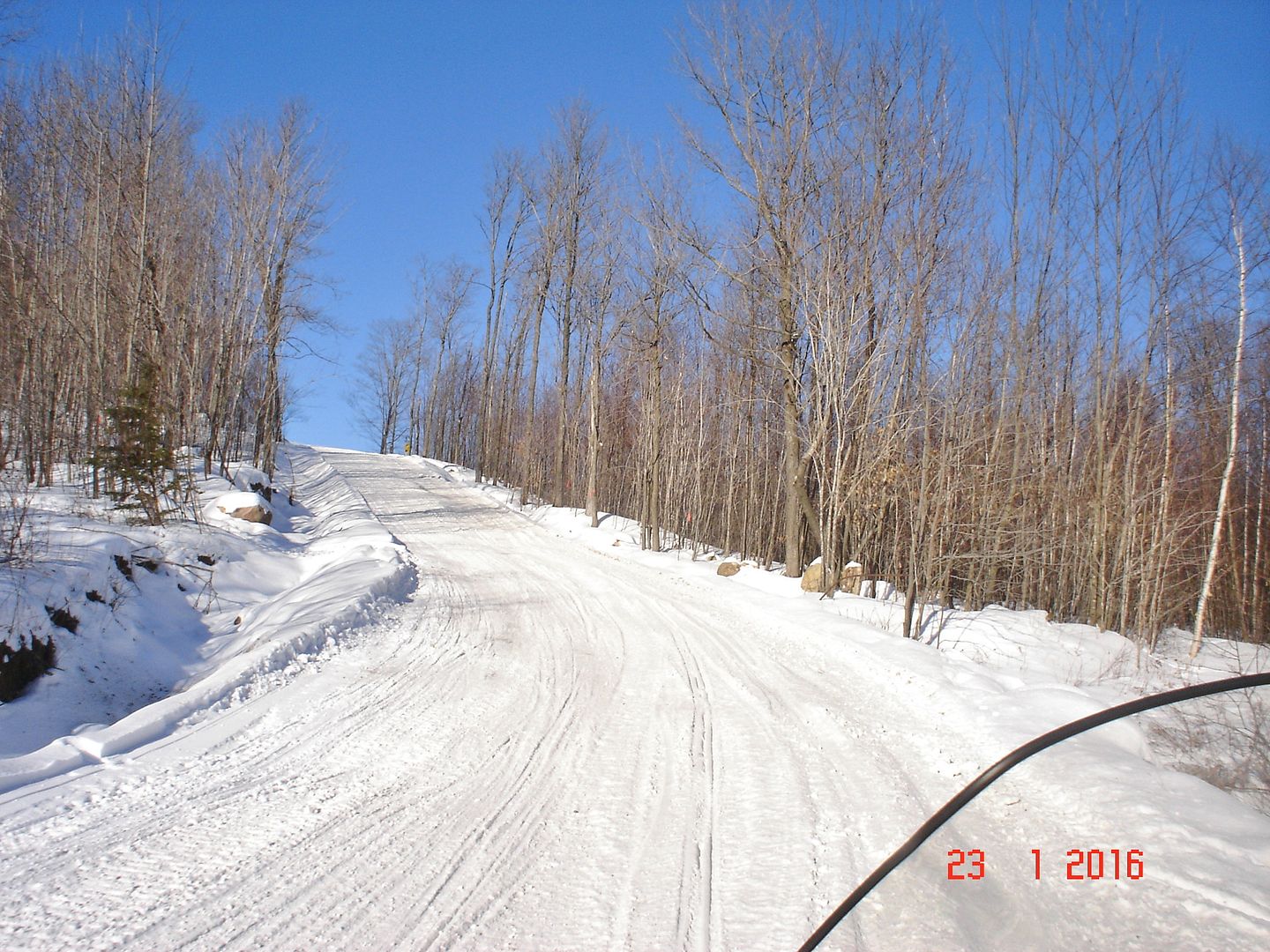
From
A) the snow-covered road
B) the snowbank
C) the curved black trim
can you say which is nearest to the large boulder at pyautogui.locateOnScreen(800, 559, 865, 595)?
the snow-covered road

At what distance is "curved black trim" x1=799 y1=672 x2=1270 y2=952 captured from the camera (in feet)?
5.01

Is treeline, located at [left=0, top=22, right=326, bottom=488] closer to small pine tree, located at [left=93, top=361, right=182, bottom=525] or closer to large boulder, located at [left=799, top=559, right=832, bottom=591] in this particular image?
small pine tree, located at [left=93, top=361, right=182, bottom=525]

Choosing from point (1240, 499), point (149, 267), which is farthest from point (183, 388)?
point (1240, 499)

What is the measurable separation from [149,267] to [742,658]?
16169 mm

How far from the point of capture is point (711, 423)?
1942 cm

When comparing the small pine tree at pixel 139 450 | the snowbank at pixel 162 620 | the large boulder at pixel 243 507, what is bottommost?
the snowbank at pixel 162 620

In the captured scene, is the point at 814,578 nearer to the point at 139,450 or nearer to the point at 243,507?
the point at 139,450

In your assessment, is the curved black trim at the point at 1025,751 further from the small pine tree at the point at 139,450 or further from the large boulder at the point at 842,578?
the small pine tree at the point at 139,450

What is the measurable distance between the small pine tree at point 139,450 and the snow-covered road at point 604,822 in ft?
20.5

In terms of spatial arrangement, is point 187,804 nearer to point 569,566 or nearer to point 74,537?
point 74,537
